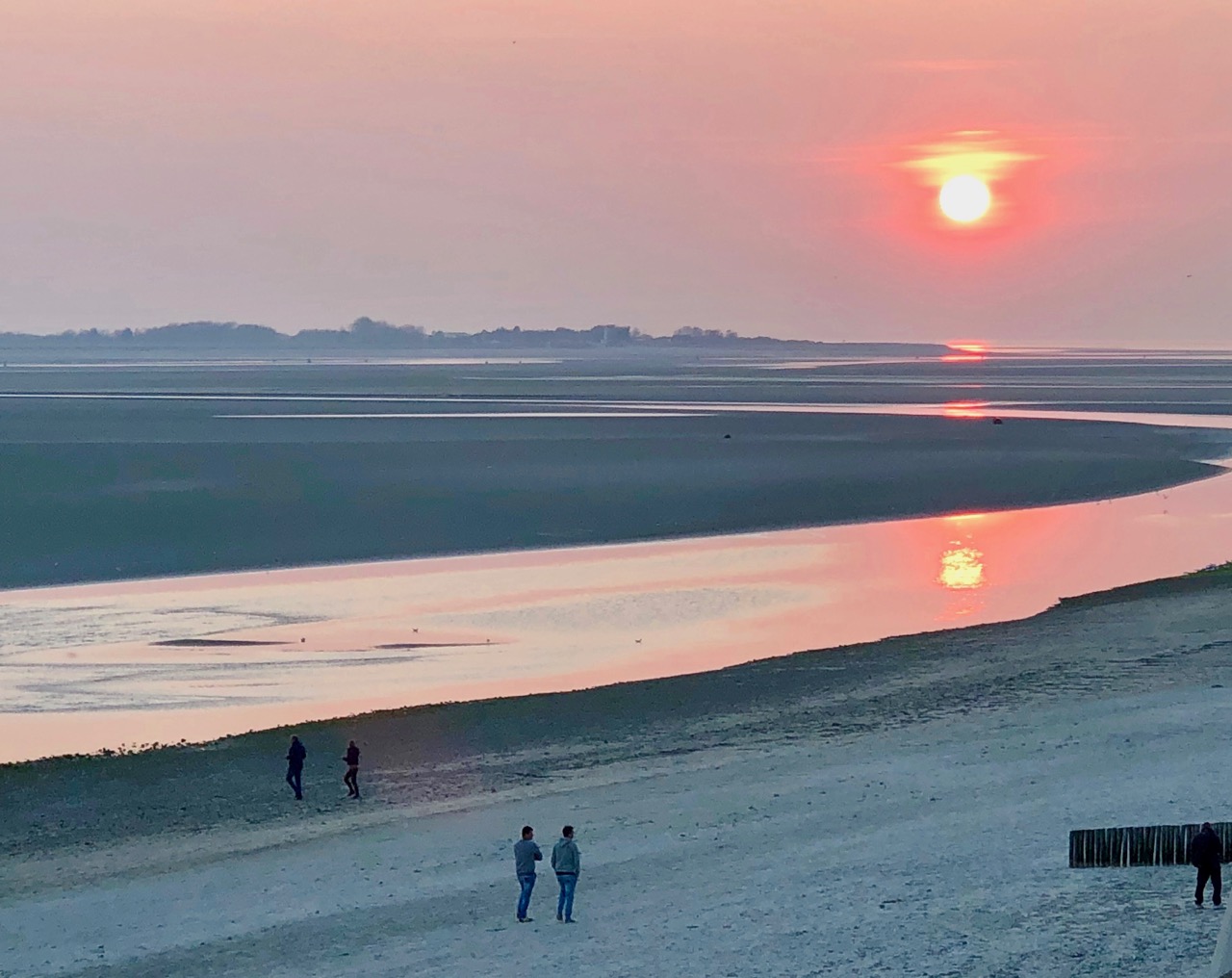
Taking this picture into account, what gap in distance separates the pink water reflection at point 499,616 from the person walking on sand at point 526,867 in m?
11.7

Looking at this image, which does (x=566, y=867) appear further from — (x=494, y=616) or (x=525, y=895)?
(x=494, y=616)

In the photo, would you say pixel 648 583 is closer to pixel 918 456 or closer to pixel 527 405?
pixel 918 456

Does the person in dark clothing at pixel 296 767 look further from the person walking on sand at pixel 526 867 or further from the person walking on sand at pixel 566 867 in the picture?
the person walking on sand at pixel 566 867

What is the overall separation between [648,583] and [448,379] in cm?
13385

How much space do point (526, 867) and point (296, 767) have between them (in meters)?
6.99

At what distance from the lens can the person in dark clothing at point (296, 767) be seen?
24.8m

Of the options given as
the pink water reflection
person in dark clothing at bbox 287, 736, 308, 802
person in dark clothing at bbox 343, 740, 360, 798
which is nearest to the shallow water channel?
the pink water reflection

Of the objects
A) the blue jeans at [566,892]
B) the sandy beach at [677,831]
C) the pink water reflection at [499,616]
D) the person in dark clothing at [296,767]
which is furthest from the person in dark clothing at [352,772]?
the blue jeans at [566,892]

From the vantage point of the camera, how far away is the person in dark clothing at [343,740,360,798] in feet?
81.4

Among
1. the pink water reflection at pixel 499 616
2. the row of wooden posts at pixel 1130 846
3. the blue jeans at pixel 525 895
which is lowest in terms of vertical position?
the blue jeans at pixel 525 895

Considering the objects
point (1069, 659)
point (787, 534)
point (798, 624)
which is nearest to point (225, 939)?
point (1069, 659)

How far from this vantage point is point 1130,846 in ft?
66.4

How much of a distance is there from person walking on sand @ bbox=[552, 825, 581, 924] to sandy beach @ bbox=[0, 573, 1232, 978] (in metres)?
0.28

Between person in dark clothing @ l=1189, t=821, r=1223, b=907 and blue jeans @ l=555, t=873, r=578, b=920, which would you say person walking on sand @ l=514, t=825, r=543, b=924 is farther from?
person in dark clothing @ l=1189, t=821, r=1223, b=907
